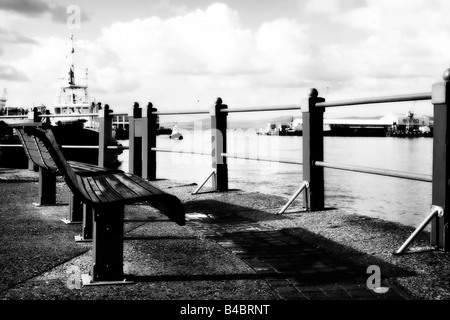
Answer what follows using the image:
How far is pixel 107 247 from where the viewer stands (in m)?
2.85

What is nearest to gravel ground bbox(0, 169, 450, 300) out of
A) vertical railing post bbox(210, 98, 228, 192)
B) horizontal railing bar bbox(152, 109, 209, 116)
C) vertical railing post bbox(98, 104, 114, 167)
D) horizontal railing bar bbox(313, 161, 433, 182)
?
horizontal railing bar bbox(313, 161, 433, 182)

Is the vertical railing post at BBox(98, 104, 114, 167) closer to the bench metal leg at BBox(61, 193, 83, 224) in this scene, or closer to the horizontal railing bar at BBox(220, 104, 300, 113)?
the horizontal railing bar at BBox(220, 104, 300, 113)

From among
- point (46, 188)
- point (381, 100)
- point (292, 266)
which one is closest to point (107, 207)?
point (292, 266)

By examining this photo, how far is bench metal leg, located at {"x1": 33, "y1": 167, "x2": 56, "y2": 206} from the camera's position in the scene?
5.55 m

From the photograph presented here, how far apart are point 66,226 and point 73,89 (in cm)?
5243

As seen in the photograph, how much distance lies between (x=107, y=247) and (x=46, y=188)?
3.01m

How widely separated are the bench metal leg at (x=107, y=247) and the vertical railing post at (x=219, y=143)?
3.88 metres

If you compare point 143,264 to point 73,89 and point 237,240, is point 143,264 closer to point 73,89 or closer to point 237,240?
point 237,240

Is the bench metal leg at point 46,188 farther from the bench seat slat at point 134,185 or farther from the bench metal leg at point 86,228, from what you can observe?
the bench seat slat at point 134,185

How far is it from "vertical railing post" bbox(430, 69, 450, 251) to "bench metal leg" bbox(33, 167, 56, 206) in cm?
383

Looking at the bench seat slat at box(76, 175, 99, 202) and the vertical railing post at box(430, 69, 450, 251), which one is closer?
the bench seat slat at box(76, 175, 99, 202)

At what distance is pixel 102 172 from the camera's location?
370 centimetres

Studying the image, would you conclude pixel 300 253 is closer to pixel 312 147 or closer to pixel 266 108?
pixel 312 147
